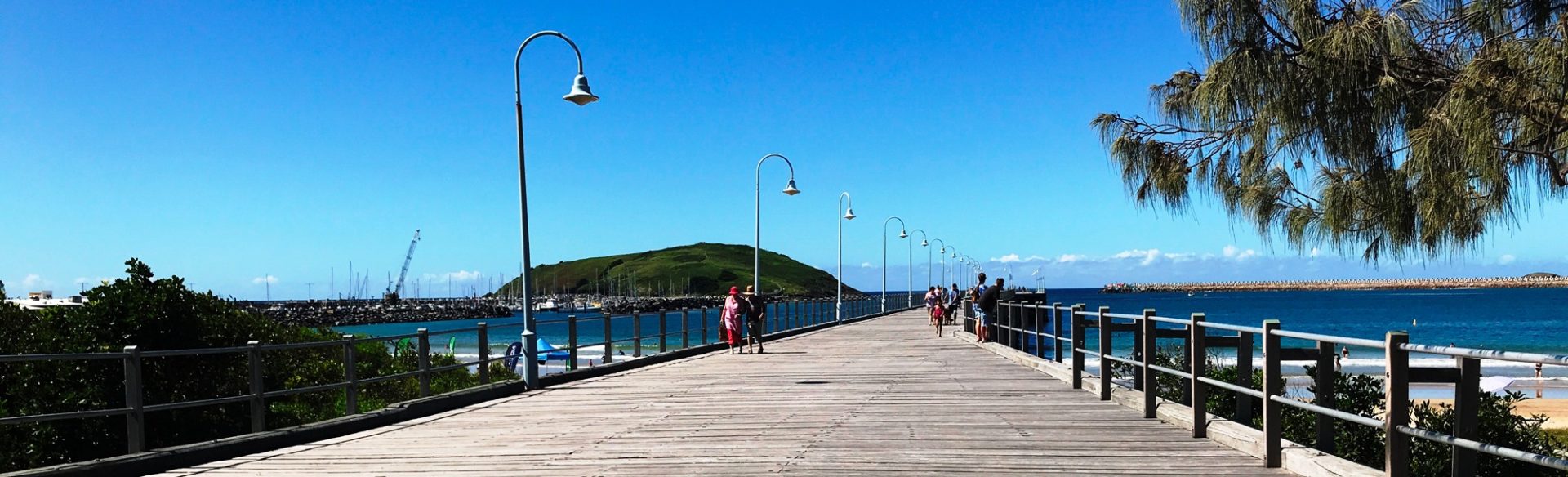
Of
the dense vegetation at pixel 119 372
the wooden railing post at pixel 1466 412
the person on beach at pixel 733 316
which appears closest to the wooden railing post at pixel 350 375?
the dense vegetation at pixel 119 372

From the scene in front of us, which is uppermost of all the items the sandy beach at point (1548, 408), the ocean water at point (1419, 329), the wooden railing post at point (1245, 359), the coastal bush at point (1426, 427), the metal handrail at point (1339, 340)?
the metal handrail at point (1339, 340)

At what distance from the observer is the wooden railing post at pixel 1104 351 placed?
1180cm

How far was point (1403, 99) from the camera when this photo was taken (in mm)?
9867

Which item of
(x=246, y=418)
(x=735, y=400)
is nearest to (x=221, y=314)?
(x=246, y=418)

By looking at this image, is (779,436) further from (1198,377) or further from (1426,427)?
(1426,427)

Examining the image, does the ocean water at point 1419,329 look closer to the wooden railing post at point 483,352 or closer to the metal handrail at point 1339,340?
the wooden railing post at point 483,352

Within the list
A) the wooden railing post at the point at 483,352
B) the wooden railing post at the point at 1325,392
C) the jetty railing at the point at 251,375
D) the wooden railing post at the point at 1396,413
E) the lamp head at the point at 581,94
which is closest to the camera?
the wooden railing post at the point at 1396,413

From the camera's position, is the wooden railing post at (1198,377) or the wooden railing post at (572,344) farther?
the wooden railing post at (572,344)

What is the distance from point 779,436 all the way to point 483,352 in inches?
267

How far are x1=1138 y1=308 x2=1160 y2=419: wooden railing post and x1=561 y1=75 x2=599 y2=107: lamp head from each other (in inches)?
392

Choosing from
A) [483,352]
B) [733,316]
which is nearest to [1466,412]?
[483,352]

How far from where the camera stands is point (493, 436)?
10.4m

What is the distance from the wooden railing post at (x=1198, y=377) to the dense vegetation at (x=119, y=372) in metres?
9.34

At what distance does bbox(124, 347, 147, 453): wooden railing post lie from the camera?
9.02 m
